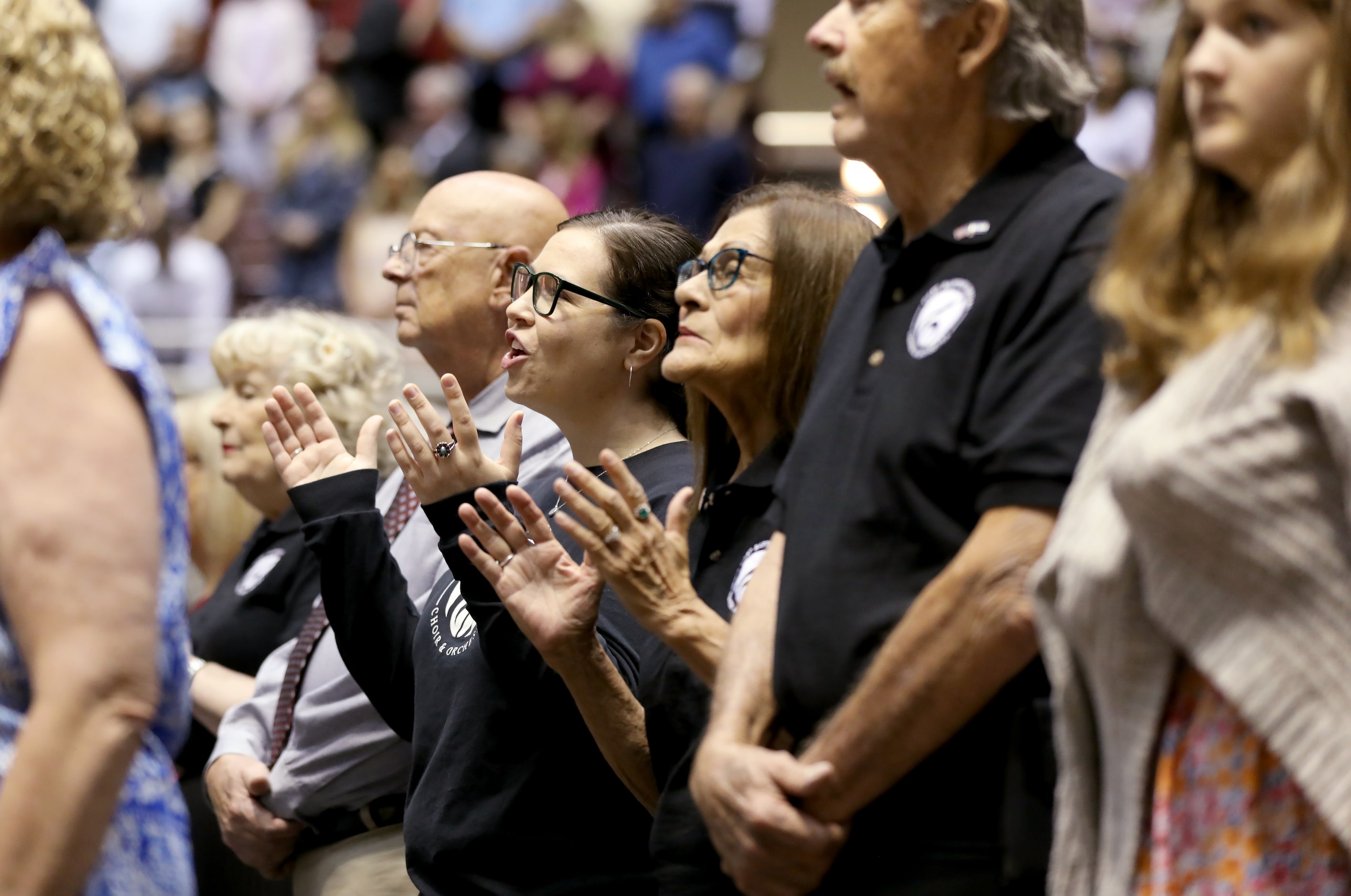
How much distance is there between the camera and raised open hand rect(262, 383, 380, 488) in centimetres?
280

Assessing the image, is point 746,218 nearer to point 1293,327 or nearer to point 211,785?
point 1293,327

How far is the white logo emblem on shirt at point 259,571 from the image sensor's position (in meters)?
3.60

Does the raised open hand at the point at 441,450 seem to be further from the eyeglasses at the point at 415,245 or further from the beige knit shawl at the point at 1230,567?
the beige knit shawl at the point at 1230,567

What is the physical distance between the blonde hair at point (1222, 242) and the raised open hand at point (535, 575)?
1.01 metres

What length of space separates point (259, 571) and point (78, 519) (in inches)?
85.4

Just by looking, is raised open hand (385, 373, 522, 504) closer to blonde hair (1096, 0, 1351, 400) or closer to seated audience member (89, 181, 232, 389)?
blonde hair (1096, 0, 1351, 400)

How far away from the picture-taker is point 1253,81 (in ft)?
4.78

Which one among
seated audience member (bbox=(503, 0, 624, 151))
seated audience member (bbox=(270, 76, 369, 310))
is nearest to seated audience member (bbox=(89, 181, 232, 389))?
seated audience member (bbox=(270, 76, 369, 310))

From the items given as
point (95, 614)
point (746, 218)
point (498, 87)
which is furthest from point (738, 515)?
point (498, 87)

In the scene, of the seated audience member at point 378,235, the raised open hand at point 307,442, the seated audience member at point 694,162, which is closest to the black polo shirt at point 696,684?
the raised open hand at point 307,442

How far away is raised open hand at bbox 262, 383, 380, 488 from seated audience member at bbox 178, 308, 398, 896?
30.9 inches

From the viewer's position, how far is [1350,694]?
4.33ft

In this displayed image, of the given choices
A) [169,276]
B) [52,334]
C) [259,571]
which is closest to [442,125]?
[169,276]

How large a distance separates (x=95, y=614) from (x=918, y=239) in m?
1.00
